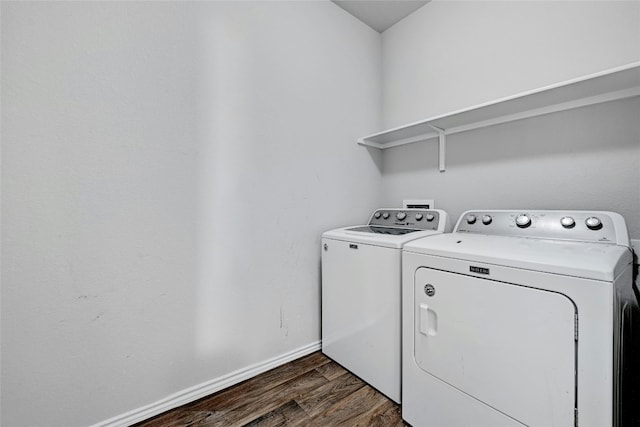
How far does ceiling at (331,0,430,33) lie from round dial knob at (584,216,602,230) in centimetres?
176

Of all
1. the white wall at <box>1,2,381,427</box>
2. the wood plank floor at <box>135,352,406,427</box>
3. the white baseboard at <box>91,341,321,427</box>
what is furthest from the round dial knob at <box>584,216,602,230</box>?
the white baseboard at <box>91,341,321,427</box>

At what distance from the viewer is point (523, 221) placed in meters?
1.26

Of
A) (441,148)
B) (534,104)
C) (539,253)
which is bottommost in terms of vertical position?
(539,253)

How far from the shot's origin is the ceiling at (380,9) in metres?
1.85

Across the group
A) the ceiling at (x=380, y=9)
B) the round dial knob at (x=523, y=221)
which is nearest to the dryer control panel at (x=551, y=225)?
the round dial knob at (x=523, y=221)

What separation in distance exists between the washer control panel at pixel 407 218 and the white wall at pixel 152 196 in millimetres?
497

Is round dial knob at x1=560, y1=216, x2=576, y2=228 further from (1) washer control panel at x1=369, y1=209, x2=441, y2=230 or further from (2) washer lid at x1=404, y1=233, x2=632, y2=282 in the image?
(1) washer control panel at x1=369, y1=209, x2=441, y2=230

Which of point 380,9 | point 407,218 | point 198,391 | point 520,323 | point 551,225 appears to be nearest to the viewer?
point 520,323

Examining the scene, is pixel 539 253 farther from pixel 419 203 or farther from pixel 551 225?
pixel 419 203

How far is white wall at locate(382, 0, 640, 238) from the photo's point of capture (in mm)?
1194

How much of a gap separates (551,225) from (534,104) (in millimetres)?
638

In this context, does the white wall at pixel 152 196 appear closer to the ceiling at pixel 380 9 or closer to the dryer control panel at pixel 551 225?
the ceiling at pixel 380 9

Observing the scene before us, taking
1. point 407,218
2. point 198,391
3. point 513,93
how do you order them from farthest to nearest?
point 407,218 → point 513,93 → point 198,391

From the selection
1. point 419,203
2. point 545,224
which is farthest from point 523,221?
point 419,203
